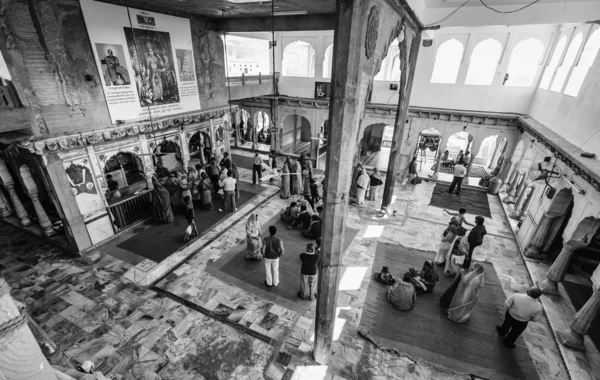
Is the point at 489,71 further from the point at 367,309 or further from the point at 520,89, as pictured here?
the point at 367,309

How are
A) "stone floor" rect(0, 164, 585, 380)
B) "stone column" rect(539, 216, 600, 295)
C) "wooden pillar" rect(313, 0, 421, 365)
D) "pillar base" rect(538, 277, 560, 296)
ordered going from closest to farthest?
"wooden pillar" rect(313, 0, 421, 365) < "stone floor" rect(0, 164, 585, 380) < "stone column" rect(539, 216, 600, 295) < "pillar base" rect(538, 277, 560, 296)

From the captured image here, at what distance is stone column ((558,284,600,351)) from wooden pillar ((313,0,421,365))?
5263 mm

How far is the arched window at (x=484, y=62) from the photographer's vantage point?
12742 mm

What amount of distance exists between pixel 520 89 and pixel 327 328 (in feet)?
46.7

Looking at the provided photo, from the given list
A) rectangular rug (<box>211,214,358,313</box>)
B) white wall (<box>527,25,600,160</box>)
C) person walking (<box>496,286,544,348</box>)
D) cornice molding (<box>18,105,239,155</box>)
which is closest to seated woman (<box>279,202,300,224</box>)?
rectangular rug (<box>211,214,358,313</box>)

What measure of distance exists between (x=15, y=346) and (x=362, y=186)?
10.8 metres

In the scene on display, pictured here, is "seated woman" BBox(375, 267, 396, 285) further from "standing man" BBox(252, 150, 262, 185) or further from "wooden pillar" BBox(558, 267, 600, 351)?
"standing man" BBox(252, 150, 262, 185)

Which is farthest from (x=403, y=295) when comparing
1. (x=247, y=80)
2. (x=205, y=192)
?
(x=247, y=80)

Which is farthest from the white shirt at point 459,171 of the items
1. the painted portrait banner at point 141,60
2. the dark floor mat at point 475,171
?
the painted portrait banner at point 141,60

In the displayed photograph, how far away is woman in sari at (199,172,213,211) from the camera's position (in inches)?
423

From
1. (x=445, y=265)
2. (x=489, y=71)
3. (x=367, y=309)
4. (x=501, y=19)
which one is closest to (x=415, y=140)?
(x=489, y=71)

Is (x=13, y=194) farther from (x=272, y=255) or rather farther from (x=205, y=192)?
(x=272, y=255)

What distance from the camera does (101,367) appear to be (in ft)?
17.4

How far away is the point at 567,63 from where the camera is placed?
10125mm
